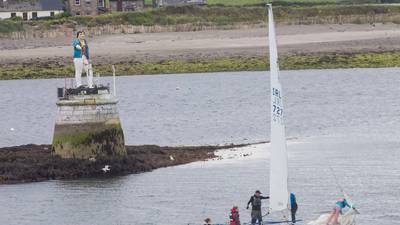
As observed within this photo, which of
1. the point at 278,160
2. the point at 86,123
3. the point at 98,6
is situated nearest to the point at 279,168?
the point at 278,160

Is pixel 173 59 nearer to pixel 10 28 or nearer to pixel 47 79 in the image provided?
pixel 47 79

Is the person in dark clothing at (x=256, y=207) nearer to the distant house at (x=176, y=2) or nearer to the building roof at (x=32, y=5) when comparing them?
the building roof at (x=32, y=5)

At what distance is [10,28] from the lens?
119062mm

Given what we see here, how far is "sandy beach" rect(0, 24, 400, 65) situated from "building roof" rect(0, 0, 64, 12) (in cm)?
2408

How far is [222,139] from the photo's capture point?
6219cm

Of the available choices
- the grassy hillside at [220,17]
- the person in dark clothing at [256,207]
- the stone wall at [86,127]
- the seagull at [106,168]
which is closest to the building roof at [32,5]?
the grassy hillside at [220,17]

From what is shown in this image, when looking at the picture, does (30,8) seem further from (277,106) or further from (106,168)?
(277,106)

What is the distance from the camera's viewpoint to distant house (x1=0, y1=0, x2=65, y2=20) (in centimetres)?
13700

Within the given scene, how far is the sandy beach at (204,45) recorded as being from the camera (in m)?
106

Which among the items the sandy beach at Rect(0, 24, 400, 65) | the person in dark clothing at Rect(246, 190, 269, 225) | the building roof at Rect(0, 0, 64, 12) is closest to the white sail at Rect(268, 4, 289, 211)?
the person in dark clothing at Rect(246, 190, 269, 225)

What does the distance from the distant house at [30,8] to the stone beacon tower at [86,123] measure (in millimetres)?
86842

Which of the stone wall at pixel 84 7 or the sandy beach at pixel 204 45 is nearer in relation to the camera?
the sandy beach at pixel 204 45

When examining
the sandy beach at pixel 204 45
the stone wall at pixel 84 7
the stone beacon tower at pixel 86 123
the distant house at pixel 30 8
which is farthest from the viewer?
the distant house at pixel 30 8

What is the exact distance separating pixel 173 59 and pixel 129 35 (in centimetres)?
1278
